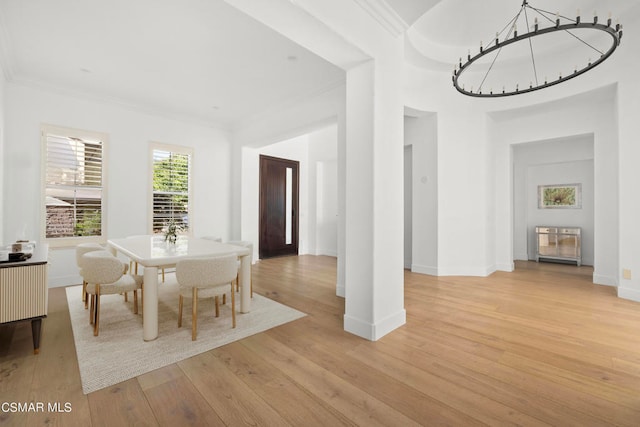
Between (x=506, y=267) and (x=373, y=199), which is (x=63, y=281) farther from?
(x=506, y=267)

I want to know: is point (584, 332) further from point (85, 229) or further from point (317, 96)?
point (85, 229)

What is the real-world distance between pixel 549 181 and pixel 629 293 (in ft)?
11.3

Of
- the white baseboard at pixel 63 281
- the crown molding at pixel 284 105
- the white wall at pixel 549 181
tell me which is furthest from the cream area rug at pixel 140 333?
the white wall at pixel 549 181

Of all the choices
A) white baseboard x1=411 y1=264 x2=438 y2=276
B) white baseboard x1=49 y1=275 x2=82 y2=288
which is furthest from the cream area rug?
white baseboard x1=411 y1=264 x2=438 y2=276

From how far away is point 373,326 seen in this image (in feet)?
8.18

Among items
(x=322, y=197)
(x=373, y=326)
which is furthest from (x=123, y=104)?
(x=373, y=326)

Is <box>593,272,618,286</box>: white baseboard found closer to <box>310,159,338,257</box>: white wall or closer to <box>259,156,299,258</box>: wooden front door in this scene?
<box>310,159,338,257</box>: white wall

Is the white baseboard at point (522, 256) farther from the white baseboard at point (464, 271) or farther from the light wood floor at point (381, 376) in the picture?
the light wood floor at point (381, 376)

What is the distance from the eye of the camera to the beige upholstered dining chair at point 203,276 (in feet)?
8.09

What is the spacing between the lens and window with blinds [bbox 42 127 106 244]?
4.18 meters

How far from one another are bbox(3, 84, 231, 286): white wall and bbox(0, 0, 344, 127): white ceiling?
28 cm

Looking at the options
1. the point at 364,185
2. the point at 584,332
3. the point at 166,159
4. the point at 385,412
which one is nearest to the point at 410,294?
the point at 584,332

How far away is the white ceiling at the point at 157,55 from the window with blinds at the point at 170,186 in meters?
0.84

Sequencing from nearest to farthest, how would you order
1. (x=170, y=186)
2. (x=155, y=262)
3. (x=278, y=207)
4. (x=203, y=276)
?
(x=155, y=262) → (x=203, y=276) → (x=170, y=186) → (x=278, y=207)
